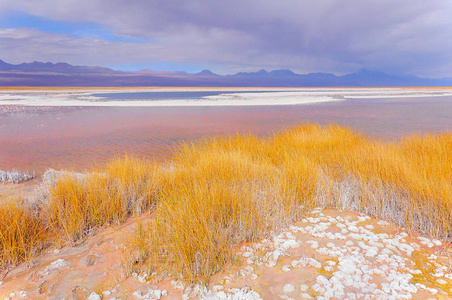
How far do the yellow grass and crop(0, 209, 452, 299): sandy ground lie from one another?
0.14 m

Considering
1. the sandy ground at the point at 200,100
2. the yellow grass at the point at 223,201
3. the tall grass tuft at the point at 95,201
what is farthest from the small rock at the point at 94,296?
the sandy ground at the point at 200,100

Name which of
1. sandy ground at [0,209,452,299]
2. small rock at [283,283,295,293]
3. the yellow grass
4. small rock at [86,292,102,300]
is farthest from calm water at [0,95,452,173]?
small rock at [283,283,295,293]

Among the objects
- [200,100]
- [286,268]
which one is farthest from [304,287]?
[200,100]

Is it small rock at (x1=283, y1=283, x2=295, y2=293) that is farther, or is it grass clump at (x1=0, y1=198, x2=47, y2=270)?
grass clump at (x1=0, y1=198, x2=47, y2=270)

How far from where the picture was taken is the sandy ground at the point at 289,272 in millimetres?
2223

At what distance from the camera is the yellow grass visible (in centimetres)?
260

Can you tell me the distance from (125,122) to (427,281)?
12734 mm

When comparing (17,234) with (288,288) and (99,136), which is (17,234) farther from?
(99,136)

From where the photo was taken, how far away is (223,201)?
3.03 m

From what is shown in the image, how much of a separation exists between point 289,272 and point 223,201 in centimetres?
92

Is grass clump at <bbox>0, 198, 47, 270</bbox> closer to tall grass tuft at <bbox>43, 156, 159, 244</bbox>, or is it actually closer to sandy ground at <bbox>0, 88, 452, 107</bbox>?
tall grass tuft at <bbox>43, 156, 159, 244</bbox>

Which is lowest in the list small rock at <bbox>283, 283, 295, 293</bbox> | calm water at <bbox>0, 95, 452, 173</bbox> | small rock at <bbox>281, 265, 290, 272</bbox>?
calm water at <bbox>0, 95, 452, 173</bbox>

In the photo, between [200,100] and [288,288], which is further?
[200,100]

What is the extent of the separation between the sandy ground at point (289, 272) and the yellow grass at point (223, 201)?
14cm
